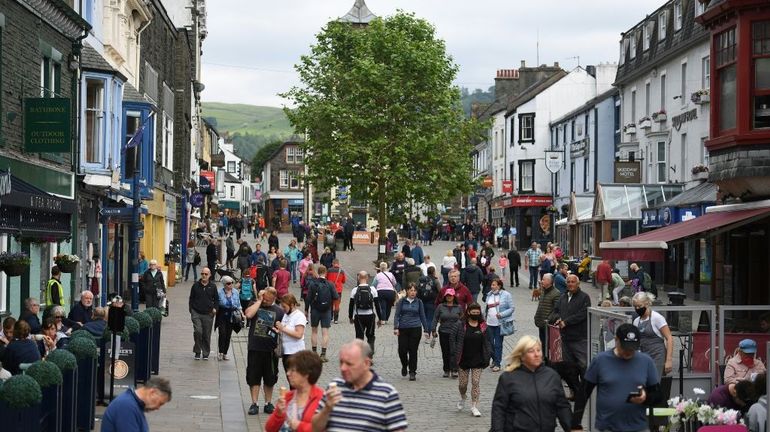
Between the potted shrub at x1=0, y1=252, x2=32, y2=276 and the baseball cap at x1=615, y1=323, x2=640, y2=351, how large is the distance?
413 inches

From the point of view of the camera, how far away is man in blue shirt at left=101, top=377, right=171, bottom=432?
931 cm

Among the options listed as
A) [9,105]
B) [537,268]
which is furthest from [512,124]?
[9,105]

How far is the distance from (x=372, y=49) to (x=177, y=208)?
10.0m

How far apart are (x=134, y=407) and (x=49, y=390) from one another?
13.1ft

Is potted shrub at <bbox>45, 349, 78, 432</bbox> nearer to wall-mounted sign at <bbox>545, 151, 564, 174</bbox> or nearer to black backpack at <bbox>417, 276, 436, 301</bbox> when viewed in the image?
black backpack at <bbox>417, 276, 436, 301</bbox>

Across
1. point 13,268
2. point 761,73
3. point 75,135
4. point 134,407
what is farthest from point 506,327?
point 134,407

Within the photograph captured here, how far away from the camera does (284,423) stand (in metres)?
9.49

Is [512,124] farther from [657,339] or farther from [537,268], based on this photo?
[657,339]

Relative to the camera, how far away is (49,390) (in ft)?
42.8

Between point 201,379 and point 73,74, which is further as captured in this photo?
point 73,74

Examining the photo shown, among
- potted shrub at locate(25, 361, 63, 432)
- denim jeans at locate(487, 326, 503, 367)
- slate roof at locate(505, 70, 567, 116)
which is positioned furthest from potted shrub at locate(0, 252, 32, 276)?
slate roof at locate(505, 70, 567, 116)

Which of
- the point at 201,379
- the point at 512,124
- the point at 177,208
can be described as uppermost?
the point at 512,124

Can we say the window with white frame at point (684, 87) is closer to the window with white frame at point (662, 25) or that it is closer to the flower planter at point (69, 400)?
the window with white frame at point (662, 25)

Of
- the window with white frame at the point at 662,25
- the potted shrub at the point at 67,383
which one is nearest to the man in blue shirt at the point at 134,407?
the potted shrub at the point at 67,383
